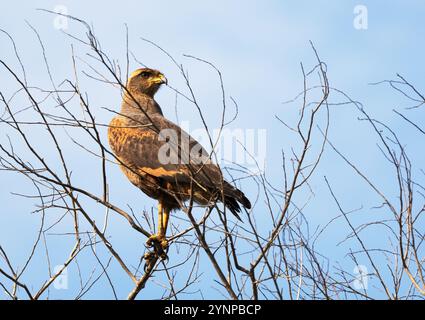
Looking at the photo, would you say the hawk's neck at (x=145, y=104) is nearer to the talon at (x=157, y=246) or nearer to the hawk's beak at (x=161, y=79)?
the hawk's beak at (x=161, y=79)

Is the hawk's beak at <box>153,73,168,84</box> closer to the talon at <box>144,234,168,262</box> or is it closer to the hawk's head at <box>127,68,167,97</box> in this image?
the hawk's head at <box>127,68,167,97</box>

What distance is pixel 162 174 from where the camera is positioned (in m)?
6.63

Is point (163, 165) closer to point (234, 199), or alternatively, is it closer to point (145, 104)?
point (234, 199)

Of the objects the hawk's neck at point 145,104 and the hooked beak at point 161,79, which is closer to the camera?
the hawk's neck at point 145,104

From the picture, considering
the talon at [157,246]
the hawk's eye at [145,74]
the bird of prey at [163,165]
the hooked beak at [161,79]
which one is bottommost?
the talon at [157,246]

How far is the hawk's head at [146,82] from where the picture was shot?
854 cm

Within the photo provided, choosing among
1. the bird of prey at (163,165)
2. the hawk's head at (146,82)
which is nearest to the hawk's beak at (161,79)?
the hawk's head at (146,82)

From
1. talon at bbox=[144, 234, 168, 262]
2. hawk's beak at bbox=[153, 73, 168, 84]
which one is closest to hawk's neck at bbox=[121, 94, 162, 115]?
hawk's beak at bbox=[153, 73, 168, 84]

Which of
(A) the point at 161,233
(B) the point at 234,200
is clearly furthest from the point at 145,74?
(B) the point at 234,200

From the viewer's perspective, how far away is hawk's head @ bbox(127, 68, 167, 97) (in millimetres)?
8539

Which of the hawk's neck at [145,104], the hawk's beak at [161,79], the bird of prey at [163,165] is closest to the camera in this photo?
the bird of prey at [163,165]
